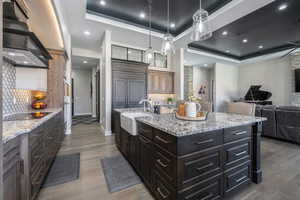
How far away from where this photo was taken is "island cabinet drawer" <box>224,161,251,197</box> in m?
A: 1.50

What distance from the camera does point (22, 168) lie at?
1.18m

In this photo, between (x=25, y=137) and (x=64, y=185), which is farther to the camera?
(x=64, y=185)

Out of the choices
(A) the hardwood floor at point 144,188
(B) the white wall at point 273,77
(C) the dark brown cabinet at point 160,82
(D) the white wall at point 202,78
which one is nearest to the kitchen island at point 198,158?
(A) the hardwood floor at point 144,188

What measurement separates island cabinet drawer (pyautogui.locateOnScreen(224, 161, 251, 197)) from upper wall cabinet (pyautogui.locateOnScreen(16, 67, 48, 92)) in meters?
3.72

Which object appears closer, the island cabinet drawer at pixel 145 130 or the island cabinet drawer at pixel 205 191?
the island cabinet drawer at pixel 205 191

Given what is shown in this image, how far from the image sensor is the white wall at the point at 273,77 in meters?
6.24

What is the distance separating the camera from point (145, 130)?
1.70 m

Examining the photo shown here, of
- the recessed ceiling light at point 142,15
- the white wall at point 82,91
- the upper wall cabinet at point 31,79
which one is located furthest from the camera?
the white wall at point 82,91

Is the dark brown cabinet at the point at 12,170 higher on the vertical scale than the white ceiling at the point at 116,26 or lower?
lower

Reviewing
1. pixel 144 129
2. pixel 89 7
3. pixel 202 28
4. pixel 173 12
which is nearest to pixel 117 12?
pixel 89 7

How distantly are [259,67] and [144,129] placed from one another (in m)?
8.56

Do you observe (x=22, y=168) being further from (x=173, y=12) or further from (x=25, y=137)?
(x=173, y=12)

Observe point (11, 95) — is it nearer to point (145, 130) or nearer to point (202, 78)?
point (145, 130)

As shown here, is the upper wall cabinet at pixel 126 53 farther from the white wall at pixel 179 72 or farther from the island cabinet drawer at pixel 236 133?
the island cabinet drawer at pixel 236 133
